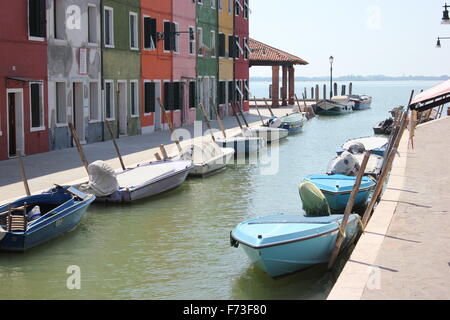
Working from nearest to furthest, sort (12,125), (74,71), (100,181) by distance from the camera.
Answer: (100,181), (12,125), (74,71)

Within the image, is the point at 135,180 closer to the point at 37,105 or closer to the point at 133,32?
the point at 37,105

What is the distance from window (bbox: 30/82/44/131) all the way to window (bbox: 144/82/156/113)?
8.15m

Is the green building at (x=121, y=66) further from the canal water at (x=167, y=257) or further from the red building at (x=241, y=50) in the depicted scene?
the red building at (x=241, y=50)

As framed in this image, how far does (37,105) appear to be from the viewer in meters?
22.4

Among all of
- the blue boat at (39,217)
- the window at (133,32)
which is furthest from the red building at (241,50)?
the blue boat at (39,217)

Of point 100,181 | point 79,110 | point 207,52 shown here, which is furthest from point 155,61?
point 100,181

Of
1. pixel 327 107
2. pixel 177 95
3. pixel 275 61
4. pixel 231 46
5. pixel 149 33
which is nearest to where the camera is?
pixel 149 33

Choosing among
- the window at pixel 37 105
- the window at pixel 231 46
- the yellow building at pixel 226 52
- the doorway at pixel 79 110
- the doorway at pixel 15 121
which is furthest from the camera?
the window at pixel 231 46

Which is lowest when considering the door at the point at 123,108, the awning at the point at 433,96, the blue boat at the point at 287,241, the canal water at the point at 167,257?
the canal water at the point at 167,257

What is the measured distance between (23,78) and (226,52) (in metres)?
21.8

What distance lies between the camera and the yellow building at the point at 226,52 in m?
41.3

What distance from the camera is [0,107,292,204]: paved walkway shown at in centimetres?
1647

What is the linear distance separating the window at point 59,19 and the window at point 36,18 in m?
1.27

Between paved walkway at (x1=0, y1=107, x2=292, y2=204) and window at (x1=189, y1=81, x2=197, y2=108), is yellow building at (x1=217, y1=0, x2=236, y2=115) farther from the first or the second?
paved walkway at (x1=0, y1=107, x2=292, y2=204)
